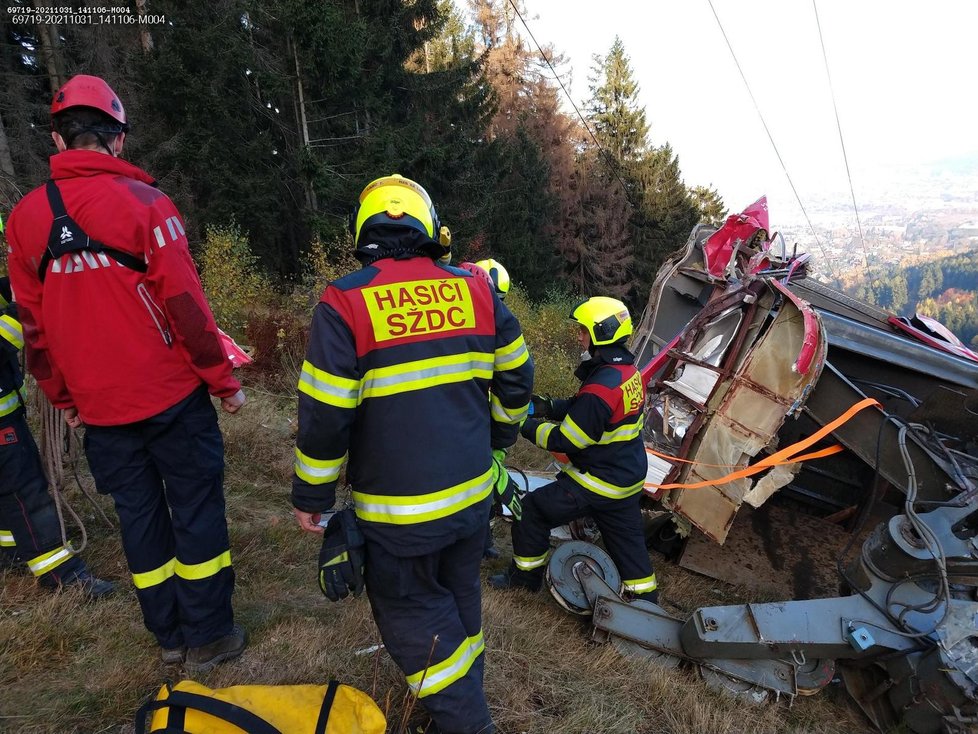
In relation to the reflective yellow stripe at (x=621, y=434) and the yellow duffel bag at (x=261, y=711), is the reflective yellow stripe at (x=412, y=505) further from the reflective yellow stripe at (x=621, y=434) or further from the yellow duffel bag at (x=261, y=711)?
the reflective yellow stripe at (x=621, y=434)

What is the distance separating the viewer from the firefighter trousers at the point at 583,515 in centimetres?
335

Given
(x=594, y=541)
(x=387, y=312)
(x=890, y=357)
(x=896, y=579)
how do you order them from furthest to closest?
(x=594, y=541) < (x=890, y=357) < (x=896, y=579) < (x=387, y=312)

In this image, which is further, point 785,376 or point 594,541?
point 594,541

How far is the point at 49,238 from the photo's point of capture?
198 centimetres

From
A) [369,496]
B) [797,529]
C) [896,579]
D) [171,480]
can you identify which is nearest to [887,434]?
[896,579]

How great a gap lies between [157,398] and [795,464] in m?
3.54

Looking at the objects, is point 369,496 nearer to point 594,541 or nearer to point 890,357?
point 594,541

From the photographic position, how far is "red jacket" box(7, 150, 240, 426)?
2.00 m

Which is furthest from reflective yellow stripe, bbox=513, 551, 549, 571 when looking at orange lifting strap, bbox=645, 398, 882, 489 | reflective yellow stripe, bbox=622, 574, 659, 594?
orange lifting strap, bbox=645, 398, 882, 489

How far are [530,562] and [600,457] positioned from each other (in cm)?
85

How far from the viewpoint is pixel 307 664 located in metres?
2.37

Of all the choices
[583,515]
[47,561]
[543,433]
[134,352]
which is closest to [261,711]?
[134,352]

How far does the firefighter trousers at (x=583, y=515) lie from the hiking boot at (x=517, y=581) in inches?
2.9

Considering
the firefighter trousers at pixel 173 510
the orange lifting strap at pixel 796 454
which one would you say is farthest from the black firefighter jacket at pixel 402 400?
the orange lifting strap at pixel 796 454
